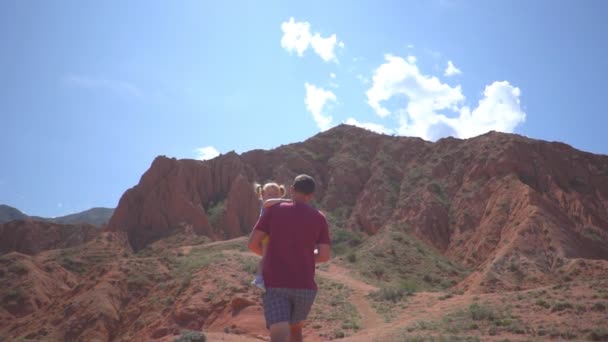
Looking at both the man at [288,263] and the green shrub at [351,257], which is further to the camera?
the green shrub at [351,257]

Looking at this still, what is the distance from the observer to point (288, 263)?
16.0ft

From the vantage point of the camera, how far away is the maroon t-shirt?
485 centimetres

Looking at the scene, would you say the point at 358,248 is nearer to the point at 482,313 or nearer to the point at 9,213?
the point at 482,313

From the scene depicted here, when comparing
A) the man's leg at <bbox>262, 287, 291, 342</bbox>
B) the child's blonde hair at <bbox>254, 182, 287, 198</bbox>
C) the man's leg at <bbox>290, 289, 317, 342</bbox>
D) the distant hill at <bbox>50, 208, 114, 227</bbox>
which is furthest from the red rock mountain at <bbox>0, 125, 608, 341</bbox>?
the distant hill at <bbox>50, 208, 114, 227</bbox>

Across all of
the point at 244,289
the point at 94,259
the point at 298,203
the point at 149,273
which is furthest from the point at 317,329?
the point at 94,259

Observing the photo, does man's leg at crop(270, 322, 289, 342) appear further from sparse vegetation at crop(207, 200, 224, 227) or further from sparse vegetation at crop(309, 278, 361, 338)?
sparse vegetation at crop(207, 200, 224, 227)

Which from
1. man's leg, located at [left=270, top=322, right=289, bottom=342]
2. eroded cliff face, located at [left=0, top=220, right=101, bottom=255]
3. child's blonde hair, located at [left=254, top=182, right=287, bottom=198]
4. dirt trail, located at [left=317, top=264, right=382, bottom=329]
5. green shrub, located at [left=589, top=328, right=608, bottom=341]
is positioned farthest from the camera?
eroded cliff face, located at [left=0, top=220, right=101, bottom=255]

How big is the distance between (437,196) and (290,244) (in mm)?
51736

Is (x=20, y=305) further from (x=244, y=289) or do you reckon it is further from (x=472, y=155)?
(x=472, y=155)

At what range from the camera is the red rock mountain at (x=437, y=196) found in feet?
132

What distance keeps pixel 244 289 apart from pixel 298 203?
784 inches

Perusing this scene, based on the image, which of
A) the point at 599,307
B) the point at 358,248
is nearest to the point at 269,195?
the point at 599,307

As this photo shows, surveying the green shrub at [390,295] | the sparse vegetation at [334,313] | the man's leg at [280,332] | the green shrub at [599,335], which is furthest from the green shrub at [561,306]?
the man's leg at [280,332]

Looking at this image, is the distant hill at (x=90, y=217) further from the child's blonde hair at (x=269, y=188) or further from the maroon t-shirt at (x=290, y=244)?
the maroon t-shirt at (x=290, y=244)
